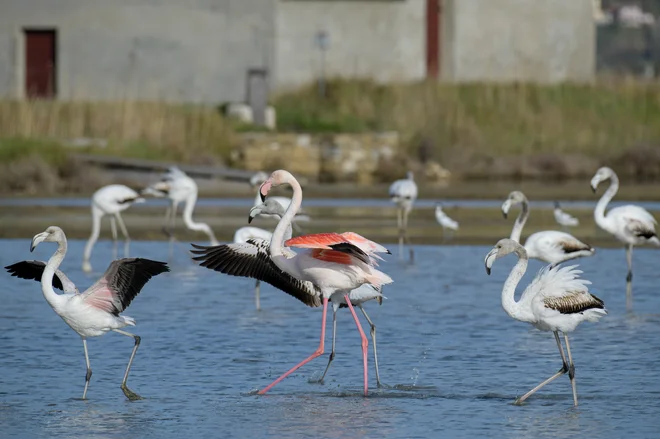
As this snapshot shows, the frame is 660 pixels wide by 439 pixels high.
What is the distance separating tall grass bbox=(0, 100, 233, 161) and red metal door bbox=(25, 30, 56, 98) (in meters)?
4.13

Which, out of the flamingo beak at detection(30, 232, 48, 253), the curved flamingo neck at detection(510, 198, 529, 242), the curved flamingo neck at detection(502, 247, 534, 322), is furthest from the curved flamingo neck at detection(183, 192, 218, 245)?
the curved flamingo neck at detection(502, 247, 534, 322)

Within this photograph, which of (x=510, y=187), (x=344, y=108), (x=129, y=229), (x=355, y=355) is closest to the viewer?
(x=355, y=355)

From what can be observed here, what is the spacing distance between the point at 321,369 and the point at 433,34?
29.2 meters

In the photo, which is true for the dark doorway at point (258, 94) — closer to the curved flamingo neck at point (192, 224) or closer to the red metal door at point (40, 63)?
the red metal door at point (40, 63)

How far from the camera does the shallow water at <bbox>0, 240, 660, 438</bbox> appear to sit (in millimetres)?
8523

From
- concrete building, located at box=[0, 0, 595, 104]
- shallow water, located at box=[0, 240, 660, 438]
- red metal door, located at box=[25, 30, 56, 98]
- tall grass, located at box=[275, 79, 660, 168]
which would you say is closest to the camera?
shallow water, located at box=[0, 240, 660, 438]

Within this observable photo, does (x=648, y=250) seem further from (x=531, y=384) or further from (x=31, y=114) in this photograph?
(x=31, y=114)

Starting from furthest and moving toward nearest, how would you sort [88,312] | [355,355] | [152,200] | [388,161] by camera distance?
[388,161], [152,200], [355,355], [88,312]

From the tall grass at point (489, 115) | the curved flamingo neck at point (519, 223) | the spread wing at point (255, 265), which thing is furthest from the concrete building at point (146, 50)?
the spread wing at point (255, 265)

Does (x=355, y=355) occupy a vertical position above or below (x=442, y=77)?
below

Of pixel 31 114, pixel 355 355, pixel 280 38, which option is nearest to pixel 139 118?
pixel 31 114

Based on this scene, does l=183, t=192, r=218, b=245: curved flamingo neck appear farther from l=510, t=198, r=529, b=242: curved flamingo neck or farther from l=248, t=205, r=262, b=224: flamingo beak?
l=248, t=205, r=262, b=224: flamingo beak

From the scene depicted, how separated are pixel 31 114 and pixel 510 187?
32.2 feet

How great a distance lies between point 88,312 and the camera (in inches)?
362
